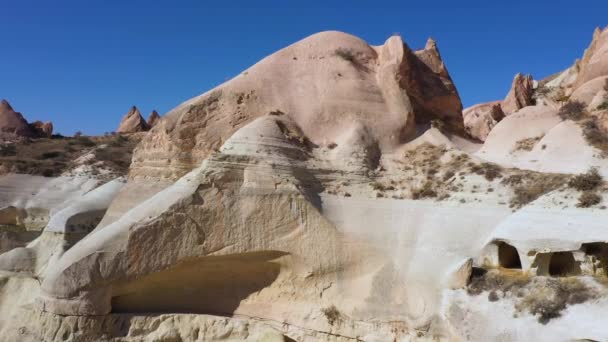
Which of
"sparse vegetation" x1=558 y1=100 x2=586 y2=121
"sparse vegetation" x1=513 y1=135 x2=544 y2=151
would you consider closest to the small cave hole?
"sparse vegetation" x1=513 y1=135 x2=544 y2=151

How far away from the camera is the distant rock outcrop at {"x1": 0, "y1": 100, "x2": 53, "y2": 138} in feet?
158

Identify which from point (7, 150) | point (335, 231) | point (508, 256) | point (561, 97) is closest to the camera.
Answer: point (508, 256)

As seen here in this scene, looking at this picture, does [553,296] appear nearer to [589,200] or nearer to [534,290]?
[534,290]

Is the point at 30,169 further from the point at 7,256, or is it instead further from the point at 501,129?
the point at 501,129

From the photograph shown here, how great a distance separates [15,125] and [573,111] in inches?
1918

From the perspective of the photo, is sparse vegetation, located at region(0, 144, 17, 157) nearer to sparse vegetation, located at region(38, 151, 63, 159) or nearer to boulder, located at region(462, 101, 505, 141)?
sparse vegetation, located at region(38, 151, 63, 159)

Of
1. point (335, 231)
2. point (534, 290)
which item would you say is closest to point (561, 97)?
point (335, 231)

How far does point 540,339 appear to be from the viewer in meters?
9.36

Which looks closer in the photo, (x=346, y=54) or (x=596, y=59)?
(x=596, y=59)

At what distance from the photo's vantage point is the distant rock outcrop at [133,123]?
5231 cm

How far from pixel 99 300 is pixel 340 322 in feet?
19.5

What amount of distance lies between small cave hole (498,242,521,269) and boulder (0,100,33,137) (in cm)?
4795

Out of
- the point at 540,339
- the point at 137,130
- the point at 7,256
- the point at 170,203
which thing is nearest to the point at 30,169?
the point at 7,256

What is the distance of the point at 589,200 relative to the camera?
11.2m
